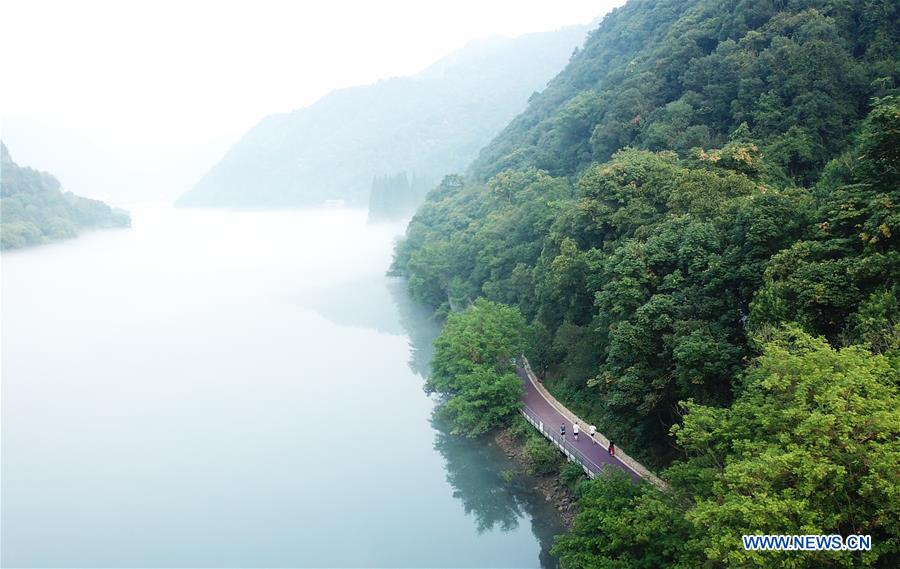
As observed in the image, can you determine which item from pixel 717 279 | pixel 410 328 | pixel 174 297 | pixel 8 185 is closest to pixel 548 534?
pixel 717 279

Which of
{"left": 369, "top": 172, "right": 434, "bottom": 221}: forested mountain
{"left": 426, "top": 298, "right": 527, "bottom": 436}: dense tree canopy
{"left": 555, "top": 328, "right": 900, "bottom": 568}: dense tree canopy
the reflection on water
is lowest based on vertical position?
{"left": 369, "top": 172, "right": 434, "bottom": 221}: forested mountain

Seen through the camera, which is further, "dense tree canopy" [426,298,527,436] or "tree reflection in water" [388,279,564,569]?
"dense tree canopy" [426,298,527,436]

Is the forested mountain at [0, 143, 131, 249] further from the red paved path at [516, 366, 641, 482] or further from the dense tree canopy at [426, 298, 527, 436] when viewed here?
the red paved path at [516, 366, 641, 482]

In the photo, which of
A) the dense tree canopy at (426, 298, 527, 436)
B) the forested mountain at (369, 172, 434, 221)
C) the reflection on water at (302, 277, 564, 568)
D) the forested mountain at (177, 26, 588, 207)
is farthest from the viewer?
the forested mountain at (177, 26, 588, 207)

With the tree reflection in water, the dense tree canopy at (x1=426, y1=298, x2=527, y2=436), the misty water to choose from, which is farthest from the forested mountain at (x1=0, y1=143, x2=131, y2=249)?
the tree reflection in water

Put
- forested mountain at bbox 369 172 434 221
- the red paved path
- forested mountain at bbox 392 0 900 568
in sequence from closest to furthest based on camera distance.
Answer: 1. forested mountain at bbox 392 0 900 568
2. the red paved path
3. forested mountain at bbox 369 172 434 221

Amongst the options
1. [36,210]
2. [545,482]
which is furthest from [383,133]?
[545,482]

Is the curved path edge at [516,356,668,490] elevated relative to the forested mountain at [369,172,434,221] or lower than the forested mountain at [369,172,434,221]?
elevated

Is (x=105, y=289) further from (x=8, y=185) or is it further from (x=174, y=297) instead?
(x=8, y=185)
